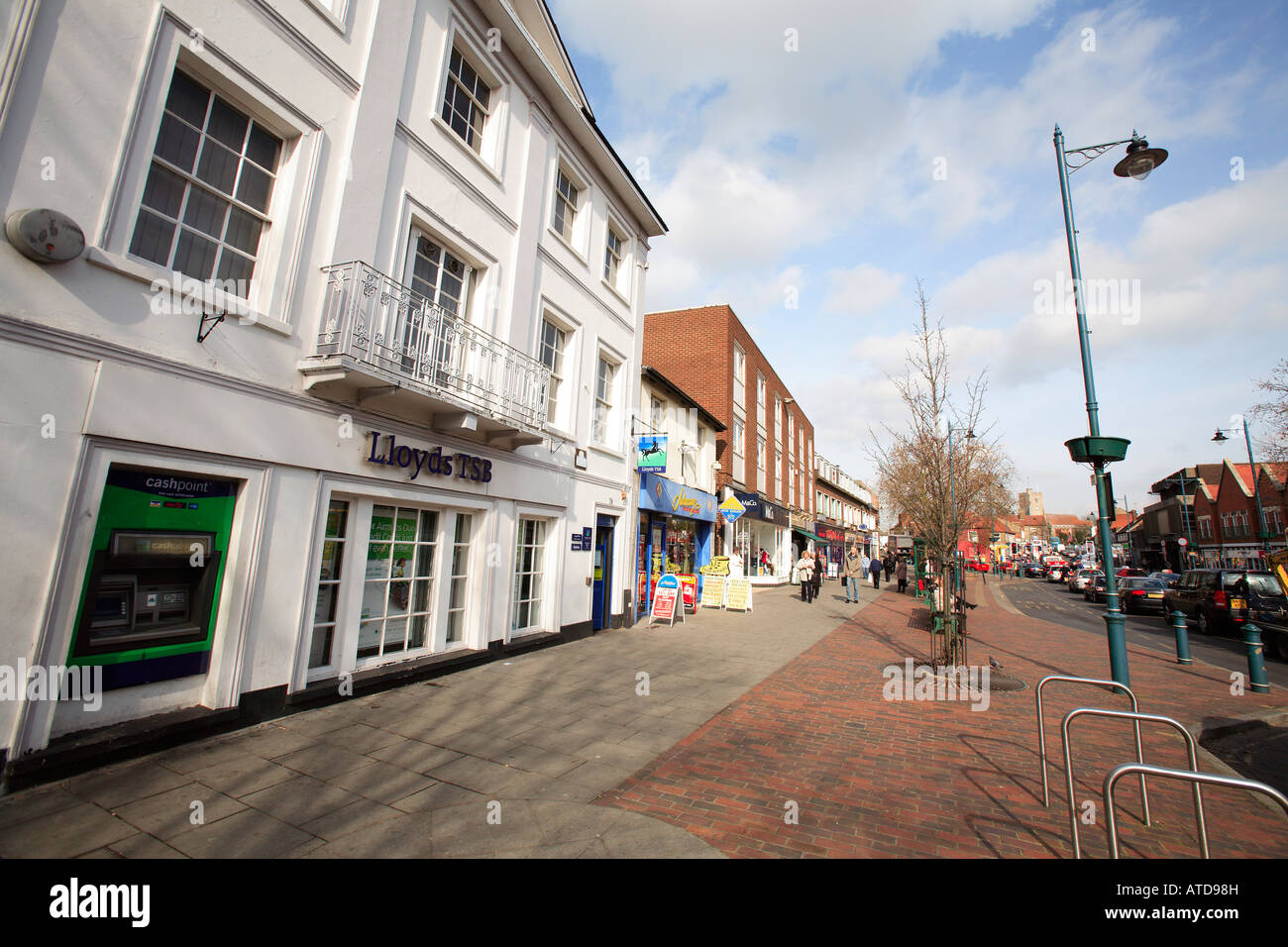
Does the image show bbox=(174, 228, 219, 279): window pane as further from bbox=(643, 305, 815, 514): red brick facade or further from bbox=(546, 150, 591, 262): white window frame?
bbox=(643, 305, 815, 514): red brick facade

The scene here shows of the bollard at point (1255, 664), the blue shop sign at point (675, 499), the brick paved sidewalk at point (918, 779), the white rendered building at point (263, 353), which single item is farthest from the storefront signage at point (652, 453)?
the bollard at point (1255, 664)

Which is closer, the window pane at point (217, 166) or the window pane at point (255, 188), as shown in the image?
the window pane at point (217, 166)

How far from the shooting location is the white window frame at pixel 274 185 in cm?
458

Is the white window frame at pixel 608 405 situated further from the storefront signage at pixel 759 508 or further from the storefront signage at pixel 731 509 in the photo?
the storefront signage at pixel 759 508

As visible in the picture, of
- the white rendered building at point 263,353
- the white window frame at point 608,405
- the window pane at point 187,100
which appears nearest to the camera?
the white rendered building at point 263,353

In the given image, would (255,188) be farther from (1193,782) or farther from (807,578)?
(807,578)

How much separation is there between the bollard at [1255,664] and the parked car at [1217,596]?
22.2 feet

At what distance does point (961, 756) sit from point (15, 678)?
784cm

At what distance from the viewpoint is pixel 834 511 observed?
47719 millimetres

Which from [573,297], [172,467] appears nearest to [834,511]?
[573,297]

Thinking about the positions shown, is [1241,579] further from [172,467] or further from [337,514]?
[172,467]

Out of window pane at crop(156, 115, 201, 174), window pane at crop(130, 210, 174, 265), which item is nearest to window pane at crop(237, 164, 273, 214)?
window pane at crop(156, 115, 201, 174)

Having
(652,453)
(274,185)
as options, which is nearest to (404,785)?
(274,185)

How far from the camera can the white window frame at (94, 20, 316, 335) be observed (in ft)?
15.0
